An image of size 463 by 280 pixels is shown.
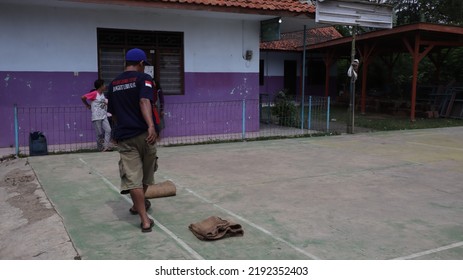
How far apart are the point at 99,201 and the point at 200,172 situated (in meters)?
2.06

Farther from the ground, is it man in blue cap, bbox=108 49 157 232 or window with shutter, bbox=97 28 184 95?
window with shutter, bbox=97 28 184 95

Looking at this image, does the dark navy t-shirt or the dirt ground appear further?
the dark navy t-shirt

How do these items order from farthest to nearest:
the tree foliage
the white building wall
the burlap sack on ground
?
the tree foliage < the white building wall < the burlap sack on ground

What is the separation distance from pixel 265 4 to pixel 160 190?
22.4 ft

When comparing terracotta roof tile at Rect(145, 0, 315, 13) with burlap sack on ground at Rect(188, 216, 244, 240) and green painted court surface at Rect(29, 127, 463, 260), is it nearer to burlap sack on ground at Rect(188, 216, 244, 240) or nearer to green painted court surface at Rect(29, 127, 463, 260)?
green painted court surface at Rect(29, 127, 463, 260)

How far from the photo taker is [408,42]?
1554 centimetres

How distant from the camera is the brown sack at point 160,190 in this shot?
5.69m

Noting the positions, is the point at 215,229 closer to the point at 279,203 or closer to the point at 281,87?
the point at 279,203

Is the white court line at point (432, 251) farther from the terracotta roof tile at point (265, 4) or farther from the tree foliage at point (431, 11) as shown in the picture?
the tree foliage at point (431, 11)

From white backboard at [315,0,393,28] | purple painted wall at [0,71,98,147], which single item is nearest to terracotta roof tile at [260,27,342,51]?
white backboard at [315,0,393,28]

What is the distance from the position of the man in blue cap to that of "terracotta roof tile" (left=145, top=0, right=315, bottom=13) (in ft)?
19.0

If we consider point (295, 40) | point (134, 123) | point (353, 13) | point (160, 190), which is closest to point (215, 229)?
point (134, 123)

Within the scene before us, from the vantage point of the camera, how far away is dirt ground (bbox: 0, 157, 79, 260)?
3.97 meters
